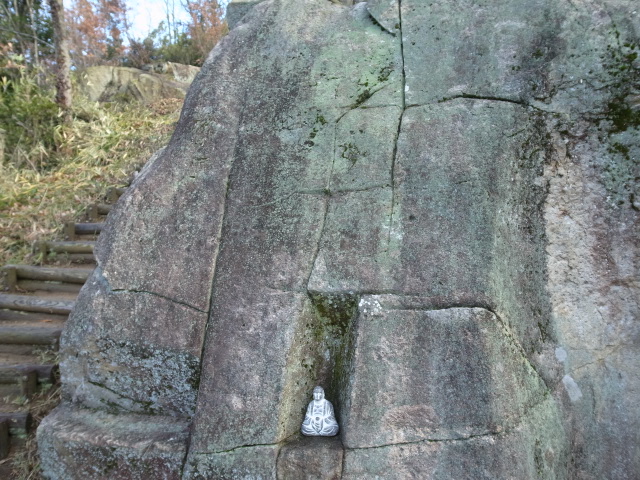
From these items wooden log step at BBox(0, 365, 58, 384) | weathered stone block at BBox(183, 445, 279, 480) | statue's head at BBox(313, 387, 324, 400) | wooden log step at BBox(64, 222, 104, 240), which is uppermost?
wooden log step at BBox(64, 222, 104, 240)

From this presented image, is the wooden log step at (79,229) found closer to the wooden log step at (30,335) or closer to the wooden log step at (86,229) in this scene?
the wooden log step at (86,229)

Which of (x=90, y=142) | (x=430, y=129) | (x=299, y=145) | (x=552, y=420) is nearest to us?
(x=552, y=420)

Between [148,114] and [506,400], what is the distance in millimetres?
7488

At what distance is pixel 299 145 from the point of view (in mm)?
A: 2434

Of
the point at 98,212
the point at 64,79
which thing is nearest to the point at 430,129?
the point at 98,212

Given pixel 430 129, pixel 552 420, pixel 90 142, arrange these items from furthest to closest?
pixel 90 142
pixel 430 129
pixel 552 420

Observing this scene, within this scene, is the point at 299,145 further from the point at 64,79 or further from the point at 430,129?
the point at 64,79

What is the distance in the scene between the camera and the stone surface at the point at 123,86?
346 inches

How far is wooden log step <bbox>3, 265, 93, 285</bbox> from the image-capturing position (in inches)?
178

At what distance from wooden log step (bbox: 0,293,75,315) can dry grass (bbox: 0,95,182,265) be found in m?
0.69

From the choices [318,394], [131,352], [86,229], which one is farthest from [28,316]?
[318,394]

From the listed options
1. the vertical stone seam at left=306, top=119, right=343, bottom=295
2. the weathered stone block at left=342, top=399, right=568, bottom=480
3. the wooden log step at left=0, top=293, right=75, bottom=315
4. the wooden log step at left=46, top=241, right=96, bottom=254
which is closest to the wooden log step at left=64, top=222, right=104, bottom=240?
the wooden log step at left=46, top=241, right=96, bottom=254

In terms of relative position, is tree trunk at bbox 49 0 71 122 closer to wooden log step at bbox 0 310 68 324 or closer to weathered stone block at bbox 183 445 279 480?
wooden log step at bbox 0 310 68 324

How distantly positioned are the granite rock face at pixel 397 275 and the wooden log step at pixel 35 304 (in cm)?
189
